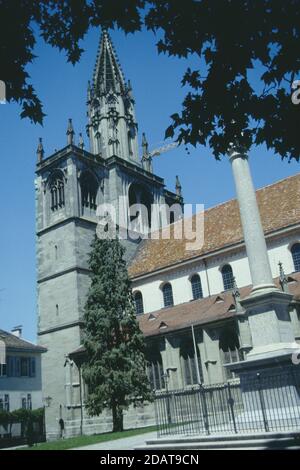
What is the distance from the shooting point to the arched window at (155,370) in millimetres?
30469

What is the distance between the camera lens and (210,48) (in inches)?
270

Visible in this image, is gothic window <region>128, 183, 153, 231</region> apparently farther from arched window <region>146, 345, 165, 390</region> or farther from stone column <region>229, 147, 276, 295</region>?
stone column <region>229, 147, 276, 295</region>

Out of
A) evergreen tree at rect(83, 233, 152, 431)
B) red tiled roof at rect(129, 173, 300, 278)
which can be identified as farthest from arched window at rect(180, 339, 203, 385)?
red tiled roof at rect(129, 173, 300, 278)

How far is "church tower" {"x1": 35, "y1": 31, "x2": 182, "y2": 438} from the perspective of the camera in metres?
36.0

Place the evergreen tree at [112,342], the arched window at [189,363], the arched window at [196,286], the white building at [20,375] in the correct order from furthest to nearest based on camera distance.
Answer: the white building at [20,375] < the arched window at [196,286] < the arched window at [189,363] < the evergreen tree at [112,342]

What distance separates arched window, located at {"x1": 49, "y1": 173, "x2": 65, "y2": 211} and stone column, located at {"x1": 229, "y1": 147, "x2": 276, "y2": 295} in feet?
87.3

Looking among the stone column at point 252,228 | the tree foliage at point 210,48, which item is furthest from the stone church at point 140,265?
the tree foliage at point 210,48

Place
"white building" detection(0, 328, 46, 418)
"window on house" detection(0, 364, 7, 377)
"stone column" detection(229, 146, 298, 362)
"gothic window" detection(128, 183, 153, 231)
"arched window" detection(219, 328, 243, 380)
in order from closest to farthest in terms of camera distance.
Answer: "stone column" detection(229, 146, 298, 362)
"arched window" detection(219, 328, 243, 380)
"window on house" detection(0, 364, 7, 377)
"white building" detection(0, 328, 46, 418)
"gothic window" detection(128, 183, 153, 231)

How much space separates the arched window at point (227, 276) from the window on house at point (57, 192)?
17006mm

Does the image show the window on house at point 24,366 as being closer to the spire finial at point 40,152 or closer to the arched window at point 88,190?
the arched window at point 88,190

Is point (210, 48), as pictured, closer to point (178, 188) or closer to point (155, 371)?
point (155, 371)

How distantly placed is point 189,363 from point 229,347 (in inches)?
122

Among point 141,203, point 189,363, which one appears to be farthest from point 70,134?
point 189,363

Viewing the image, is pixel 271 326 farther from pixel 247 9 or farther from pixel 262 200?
pixel 262 200
